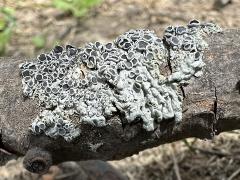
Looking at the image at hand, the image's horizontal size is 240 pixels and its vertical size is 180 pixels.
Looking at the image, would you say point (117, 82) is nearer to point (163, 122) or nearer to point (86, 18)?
point (163, 122)

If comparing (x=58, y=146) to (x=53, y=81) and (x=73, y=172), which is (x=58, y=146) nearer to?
(x=53, y=81)

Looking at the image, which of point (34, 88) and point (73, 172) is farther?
point (73, 172)

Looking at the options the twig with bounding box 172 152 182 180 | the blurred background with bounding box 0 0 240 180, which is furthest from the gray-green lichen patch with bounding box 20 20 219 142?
the blurred background with bounding box 0 0 240 180

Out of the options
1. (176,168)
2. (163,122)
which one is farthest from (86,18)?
(163,122)

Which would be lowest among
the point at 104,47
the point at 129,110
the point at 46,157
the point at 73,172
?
the point at 73,172

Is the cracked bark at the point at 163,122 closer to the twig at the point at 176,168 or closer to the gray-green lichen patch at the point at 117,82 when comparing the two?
the gray-green lichen patch at the point at 117,82

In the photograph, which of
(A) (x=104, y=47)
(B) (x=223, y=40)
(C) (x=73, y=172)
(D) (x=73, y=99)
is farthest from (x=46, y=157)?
(C) (x=73, y=172)

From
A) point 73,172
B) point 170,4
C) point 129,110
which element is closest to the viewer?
point 129,110

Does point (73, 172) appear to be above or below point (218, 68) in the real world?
below
